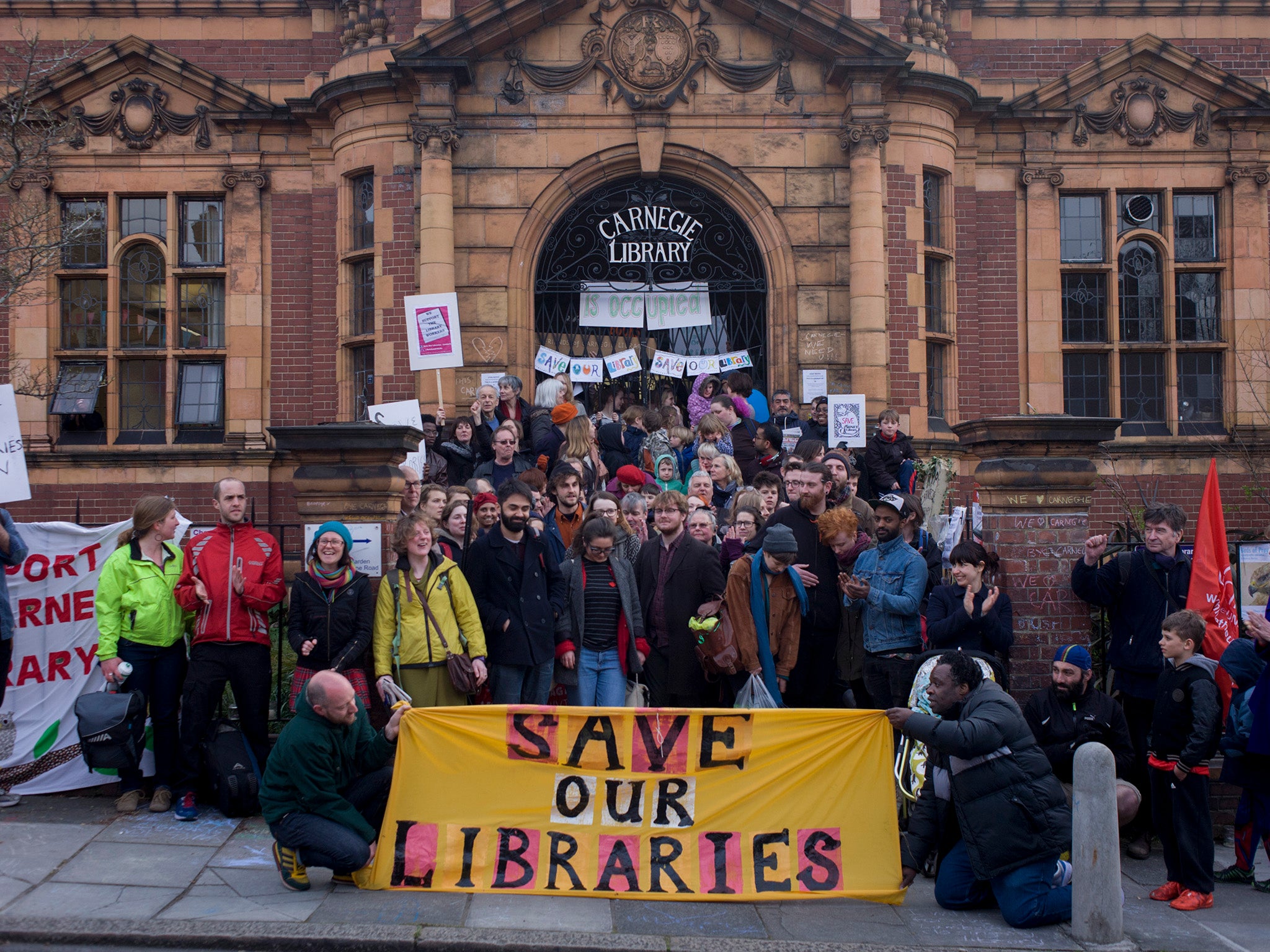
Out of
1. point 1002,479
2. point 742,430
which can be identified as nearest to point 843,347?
point 742,430

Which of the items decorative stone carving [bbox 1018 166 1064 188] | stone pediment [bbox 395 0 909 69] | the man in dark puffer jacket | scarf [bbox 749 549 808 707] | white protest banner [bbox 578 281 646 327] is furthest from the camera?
decorative stone carving [bbox 1018 166 1064 188]

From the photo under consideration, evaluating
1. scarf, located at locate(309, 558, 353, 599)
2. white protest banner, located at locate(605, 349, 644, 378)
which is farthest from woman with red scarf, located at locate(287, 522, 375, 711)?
white protest banner, located at locate(605, 349, 644, 378)

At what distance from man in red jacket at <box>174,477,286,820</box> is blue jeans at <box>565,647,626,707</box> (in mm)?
2015

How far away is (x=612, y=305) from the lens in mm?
15641

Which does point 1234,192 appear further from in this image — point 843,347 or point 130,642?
point 130,642

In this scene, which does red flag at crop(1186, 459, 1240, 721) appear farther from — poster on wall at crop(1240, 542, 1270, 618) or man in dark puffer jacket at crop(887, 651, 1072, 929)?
man in dark puffer jacket at crop(887, 651, 1072, 929)

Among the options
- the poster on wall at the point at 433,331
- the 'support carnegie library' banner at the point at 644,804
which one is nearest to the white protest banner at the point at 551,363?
the poster on wall at the point at 433,331

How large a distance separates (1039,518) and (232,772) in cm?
592

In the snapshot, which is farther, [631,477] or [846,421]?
[846,421]

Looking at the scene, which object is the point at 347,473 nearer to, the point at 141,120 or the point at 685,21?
the point at 685,21

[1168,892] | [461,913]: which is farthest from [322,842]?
[1168,892]

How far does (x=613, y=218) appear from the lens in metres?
15.5

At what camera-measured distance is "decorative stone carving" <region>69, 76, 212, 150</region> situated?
52.8ft

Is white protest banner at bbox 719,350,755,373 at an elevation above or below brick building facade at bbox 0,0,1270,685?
below
